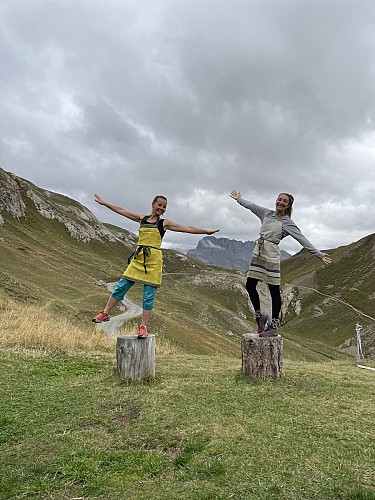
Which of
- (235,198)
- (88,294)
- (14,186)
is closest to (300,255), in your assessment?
(14,186)

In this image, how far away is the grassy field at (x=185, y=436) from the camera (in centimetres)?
450

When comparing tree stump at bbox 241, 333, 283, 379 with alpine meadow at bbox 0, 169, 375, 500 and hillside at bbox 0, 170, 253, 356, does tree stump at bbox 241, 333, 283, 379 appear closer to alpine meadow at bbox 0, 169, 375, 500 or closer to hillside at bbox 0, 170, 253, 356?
alpine meadow at bbox 0, 169, 375, 500

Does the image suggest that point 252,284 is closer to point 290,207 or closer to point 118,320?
point 290,207

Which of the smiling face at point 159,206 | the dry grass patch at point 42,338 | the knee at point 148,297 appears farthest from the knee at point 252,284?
the dry grass patch at point 42,338

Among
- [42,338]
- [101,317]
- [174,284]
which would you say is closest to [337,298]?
[174,284]

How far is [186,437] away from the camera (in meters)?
5.74

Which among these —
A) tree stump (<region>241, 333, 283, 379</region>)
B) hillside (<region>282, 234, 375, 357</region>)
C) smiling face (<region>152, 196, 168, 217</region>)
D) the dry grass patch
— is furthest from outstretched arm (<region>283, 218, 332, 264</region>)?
hillside (<region>282, 234, 375, 357</region>)

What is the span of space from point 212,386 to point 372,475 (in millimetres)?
3989

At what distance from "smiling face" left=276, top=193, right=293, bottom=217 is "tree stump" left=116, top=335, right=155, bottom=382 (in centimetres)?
413

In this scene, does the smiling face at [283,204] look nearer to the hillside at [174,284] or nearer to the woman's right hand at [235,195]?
the woman's right hand at [235,195]

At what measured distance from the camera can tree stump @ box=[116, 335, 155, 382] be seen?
8.64 metres

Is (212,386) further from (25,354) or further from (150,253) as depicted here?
(25,354)

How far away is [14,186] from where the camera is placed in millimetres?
123750

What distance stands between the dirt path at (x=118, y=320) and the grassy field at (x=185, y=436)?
76.4 ft
